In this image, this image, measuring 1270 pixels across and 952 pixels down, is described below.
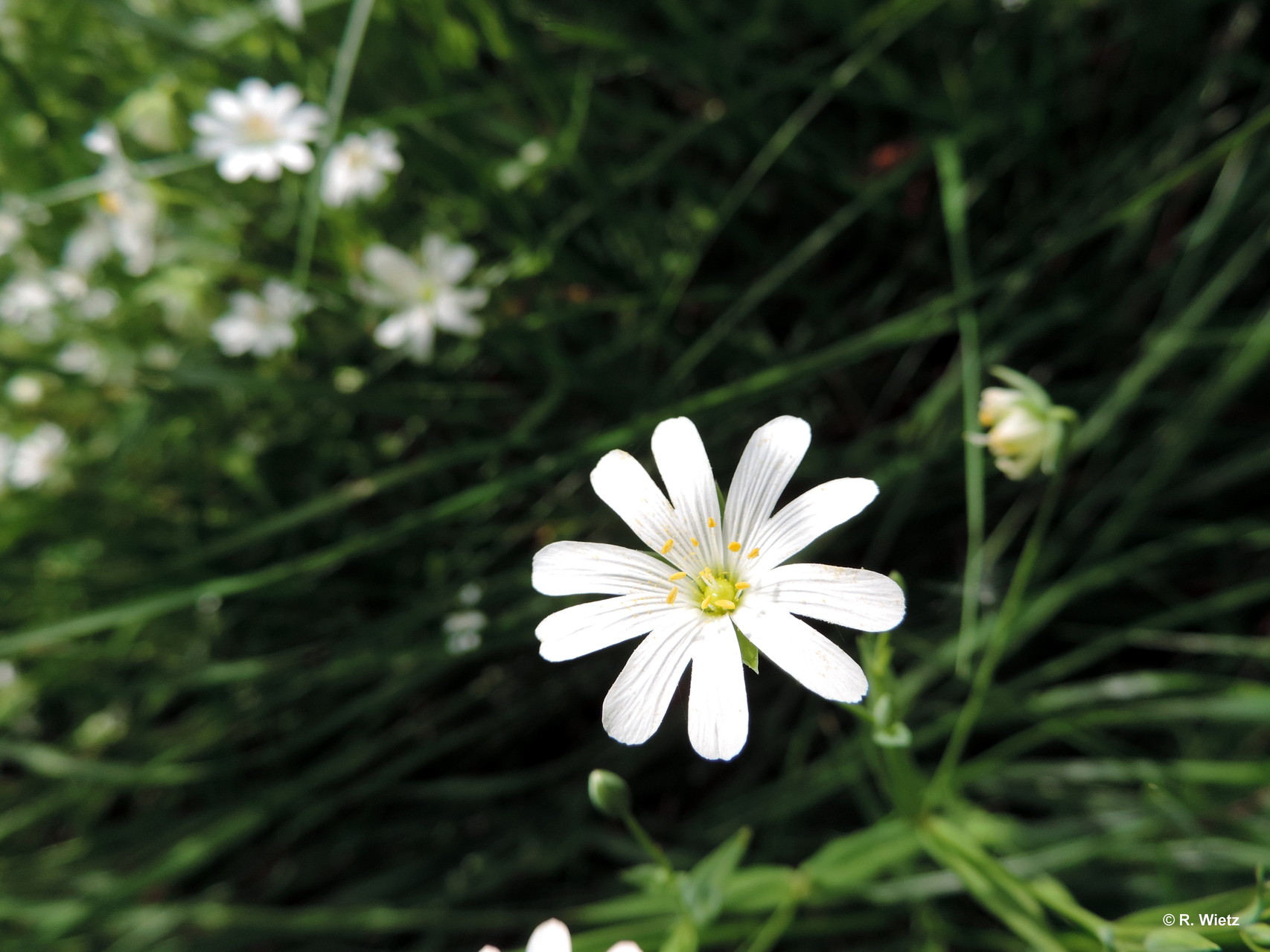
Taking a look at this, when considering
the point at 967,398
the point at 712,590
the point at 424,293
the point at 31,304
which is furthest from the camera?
the point at 31,304

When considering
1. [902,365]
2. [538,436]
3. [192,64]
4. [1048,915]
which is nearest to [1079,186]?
[902,365]

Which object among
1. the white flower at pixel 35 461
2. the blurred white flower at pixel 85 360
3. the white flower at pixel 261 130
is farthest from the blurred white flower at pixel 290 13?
the white flower at pixel 35 461

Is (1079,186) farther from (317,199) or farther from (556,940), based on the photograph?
(556,940)

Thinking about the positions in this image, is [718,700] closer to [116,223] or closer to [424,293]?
[424,293]

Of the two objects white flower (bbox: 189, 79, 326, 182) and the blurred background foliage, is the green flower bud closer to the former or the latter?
the blurred background foliage

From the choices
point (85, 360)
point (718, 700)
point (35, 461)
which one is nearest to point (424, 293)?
point (85, 360)

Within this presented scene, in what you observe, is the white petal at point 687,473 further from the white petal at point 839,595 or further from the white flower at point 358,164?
the white flower at point 358,164
